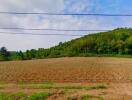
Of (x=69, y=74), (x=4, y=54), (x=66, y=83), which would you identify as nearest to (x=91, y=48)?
(x=4, y=54)

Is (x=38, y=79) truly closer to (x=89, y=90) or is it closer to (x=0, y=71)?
(x=0, y=71)

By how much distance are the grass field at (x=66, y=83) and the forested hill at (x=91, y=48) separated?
2198cm

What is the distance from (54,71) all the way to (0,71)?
172 inches

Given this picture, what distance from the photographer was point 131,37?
7131cm

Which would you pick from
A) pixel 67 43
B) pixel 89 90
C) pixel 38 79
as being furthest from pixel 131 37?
pixel 89 90

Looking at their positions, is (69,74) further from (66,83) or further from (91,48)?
(91,48)

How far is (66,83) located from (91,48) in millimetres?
41726

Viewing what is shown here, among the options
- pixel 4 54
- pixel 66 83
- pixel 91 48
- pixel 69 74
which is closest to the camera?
pixel 66 83

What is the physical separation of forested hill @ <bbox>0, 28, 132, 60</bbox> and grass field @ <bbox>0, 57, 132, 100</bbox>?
2198 cm

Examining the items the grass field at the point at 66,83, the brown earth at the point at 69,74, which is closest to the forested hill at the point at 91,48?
the brown earth at the point at 69,74

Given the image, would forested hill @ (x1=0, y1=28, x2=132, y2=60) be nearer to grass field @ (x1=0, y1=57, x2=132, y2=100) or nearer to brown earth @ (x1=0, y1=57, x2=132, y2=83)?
brown earth @ (x1=0, y1=57, x2=132, y2=83)

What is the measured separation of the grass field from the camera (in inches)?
780

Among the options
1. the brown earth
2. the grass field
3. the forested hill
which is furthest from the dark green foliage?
the grass field

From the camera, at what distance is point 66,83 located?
27.9m
